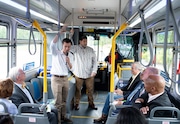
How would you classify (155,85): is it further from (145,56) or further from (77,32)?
(77,32)

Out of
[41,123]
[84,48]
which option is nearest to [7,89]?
[41,123]

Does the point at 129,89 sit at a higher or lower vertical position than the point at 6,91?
lower

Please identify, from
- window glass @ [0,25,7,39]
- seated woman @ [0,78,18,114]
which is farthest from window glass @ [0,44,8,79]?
seated woman @ [0,78,18,114]

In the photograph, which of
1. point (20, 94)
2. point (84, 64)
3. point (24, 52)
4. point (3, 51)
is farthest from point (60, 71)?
point (24, 52)

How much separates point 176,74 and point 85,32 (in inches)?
149

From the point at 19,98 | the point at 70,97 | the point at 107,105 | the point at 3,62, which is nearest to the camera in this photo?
the point at 19,98

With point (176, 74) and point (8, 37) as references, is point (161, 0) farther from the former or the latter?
point (8, 37)

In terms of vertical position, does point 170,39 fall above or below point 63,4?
below

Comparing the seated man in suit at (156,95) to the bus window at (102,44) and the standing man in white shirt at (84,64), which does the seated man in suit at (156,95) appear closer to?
the standing man in white shirt at (84,64)

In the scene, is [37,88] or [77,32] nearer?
[37,88]

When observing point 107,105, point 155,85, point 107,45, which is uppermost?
point 107,45

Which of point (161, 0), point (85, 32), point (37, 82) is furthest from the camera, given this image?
point (85, 32)

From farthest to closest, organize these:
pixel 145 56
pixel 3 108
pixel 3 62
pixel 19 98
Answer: pixel 145 56 < pixel 3 62 < pixel 19 98 < pixel 3 108

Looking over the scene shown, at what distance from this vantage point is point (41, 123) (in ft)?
7.45
